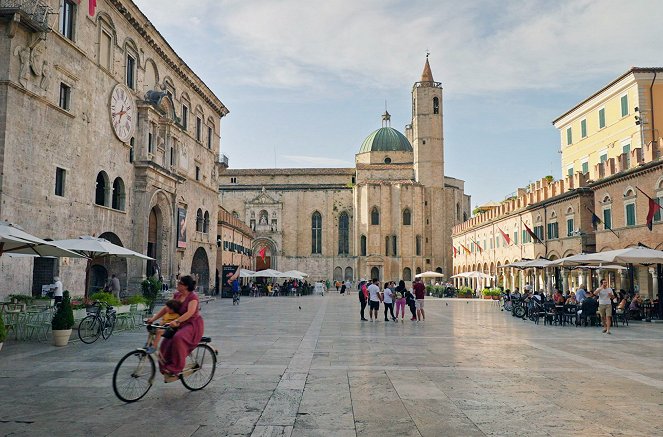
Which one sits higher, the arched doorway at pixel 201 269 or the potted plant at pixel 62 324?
the arched doorway at pixel 201 269

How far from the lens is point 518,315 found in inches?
883

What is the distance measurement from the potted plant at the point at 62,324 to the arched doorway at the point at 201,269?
82.9 feet

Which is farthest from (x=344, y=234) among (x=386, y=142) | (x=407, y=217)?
(x=386, y=142)

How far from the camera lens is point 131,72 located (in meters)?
27.0

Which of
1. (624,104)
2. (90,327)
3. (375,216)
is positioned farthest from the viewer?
(375,216)

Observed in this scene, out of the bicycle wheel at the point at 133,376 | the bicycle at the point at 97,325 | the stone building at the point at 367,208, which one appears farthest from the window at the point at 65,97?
the stone building at the point at 367,208

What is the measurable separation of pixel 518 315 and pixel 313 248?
54.6 meters

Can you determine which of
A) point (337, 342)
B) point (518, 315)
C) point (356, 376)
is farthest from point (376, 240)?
point (356, 376)

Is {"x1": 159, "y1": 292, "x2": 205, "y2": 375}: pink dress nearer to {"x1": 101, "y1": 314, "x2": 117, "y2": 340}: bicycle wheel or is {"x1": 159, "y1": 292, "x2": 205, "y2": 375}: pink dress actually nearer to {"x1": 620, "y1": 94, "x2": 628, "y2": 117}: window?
{"x1": 101, "y1": 314, "x2": 117, "y2": 340}: bicycle wheel

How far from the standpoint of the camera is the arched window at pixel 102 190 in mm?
23859

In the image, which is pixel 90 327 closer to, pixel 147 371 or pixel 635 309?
pixel 147 371

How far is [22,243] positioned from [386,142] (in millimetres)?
69495

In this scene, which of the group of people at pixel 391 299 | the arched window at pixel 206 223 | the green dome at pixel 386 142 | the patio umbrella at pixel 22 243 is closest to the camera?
the patio umbrella at pixel 22 243

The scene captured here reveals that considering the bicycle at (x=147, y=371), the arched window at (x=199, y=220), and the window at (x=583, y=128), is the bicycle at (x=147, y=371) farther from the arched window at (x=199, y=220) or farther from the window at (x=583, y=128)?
the window at (x=583, y=128)
